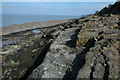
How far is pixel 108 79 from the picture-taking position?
9.70 metres

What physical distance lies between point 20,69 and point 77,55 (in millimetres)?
5875

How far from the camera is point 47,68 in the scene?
511 inches

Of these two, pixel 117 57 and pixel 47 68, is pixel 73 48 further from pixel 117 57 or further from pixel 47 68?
pixel 117 57

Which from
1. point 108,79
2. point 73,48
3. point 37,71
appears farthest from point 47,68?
point 108,79

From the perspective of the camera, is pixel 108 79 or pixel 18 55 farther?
pixel 18 55

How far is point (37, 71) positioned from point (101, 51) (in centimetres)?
481

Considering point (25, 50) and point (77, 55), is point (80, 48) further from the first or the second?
point (25, 50)

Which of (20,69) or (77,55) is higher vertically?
(77,55)

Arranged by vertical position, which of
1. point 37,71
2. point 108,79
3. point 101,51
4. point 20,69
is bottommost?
point 20,69

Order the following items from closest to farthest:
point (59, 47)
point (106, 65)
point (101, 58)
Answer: point (106, 65) < point (101, 58) < point (59, 47)

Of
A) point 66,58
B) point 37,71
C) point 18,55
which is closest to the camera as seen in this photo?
point 37,71

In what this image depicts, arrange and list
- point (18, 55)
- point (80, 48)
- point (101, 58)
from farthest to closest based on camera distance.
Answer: point (18, 55)
point (80, 48)
point (101, 58)

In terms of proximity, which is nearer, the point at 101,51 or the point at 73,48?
the point at 101,51

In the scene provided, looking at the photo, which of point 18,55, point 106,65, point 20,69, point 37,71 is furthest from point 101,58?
point 18,55
